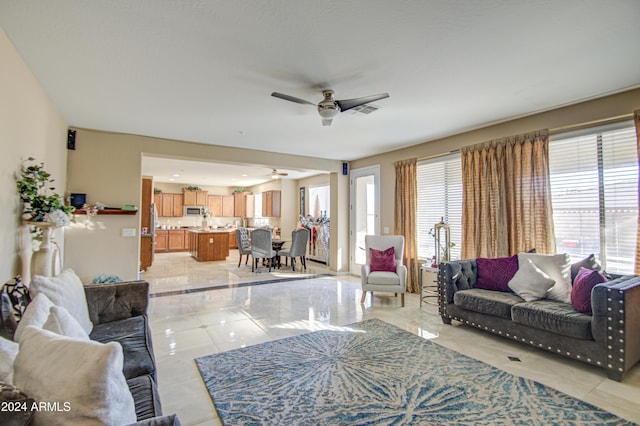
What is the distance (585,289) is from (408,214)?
3.01 metres

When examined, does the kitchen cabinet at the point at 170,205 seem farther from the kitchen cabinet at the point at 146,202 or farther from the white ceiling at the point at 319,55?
the white ceiling at the point at 319,55

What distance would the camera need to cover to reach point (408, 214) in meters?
5.57

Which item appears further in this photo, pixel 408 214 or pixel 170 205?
pixel 170 205

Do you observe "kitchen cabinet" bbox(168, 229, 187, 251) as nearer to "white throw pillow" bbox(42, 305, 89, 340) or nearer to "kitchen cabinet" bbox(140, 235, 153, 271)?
"kitchen cabinet" bbox(140, 235, 153, 271)

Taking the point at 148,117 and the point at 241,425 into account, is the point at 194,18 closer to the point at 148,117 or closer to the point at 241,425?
the point at 148,117

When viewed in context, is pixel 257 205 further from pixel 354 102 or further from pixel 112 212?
pixel 354 102

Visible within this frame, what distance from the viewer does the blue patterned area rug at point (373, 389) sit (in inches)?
78.9

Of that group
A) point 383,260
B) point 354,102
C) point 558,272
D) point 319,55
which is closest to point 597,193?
point 558,272

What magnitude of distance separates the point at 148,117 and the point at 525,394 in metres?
5.03

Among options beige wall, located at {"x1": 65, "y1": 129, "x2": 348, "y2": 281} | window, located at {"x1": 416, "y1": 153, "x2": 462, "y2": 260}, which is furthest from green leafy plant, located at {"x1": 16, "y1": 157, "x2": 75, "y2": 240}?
window, located at {"x1": 416, "y1": 153, "x2": 462, "y2": 260}

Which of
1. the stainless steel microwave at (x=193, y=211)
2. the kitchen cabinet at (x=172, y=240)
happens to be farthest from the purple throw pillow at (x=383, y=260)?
the stainless steel microwave at (x=193, y=211)

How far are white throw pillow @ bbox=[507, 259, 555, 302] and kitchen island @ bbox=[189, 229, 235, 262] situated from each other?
25.1 ft

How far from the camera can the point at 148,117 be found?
4.04 meters

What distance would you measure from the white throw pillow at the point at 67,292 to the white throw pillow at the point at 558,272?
4.30m
